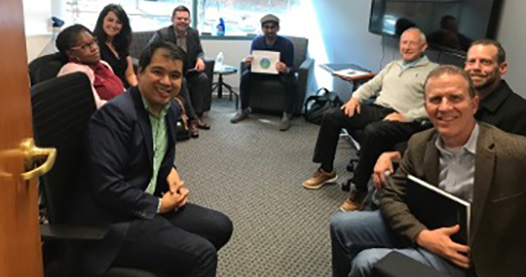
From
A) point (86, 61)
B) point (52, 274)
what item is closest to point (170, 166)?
point (52, 274)

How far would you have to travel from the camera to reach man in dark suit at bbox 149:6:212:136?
439 centimetres

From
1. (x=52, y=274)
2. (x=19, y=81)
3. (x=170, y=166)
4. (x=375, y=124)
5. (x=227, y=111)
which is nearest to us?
(x=19, y=81)

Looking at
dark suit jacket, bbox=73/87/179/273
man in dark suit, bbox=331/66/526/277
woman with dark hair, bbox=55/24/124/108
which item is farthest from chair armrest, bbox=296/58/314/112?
dark suit jacket, bbox=73/87/179/273

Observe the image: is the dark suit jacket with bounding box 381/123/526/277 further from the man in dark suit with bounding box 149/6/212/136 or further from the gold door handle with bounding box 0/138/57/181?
the man in dark suit with bounding box 149/6/212/136

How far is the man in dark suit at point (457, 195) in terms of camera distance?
1.52m

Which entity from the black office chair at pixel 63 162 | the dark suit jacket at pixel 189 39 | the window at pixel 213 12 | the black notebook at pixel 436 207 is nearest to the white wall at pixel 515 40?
the black notebook at pixel 436 207

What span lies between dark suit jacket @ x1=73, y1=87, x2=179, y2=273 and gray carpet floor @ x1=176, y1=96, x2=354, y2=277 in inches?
32.8

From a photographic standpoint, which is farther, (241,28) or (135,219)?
(241,28)

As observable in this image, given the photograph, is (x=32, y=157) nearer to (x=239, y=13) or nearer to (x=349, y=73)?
(x=349, y=73)

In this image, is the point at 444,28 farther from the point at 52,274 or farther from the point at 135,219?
the point at 52,274

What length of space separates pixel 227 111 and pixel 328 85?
115cm

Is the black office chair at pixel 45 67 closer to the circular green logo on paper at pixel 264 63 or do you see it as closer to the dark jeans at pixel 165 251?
the dark jeans at pixel 165 251

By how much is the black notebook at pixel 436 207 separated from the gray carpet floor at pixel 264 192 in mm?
777

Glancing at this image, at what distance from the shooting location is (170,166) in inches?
73.6
